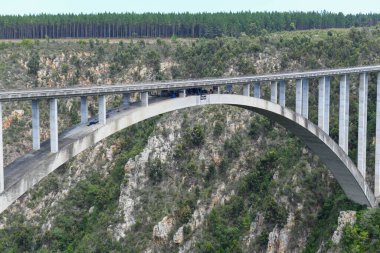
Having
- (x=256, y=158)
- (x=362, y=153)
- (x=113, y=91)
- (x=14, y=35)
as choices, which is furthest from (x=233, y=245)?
(x=14, y=35)

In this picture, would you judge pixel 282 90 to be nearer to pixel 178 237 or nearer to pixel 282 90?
pixel 282 90

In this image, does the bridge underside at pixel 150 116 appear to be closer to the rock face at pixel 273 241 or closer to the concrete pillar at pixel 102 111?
the concrete pillar at pixel 102 111

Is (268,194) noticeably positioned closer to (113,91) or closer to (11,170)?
(113,91)

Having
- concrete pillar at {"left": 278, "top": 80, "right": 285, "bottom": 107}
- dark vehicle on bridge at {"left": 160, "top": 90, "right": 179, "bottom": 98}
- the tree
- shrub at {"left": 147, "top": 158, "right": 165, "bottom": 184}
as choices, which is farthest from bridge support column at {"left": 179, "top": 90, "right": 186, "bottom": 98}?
the tree

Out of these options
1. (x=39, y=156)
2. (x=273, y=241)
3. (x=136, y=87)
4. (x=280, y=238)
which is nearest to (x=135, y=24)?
(x=273, y=241)

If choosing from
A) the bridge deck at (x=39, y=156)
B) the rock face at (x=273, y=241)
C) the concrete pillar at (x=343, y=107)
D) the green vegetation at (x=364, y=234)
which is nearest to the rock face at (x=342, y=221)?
the green vegetation at (x=364, y=234)

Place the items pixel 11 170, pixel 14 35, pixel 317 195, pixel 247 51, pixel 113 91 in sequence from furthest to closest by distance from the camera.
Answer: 1. pixel 14 35
2. pixel 247 51
3. pixel 317 195
4. pixel 113 91
5. pixel 11 170
